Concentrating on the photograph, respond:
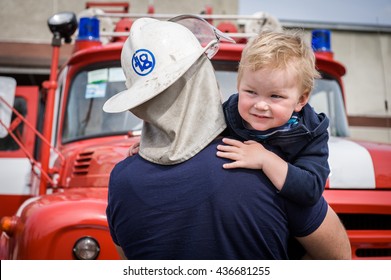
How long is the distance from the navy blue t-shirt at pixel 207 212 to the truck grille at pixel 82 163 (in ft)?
4.97

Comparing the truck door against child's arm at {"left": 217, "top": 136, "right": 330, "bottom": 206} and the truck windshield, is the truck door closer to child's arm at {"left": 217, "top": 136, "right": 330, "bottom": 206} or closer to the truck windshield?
the truck windshield

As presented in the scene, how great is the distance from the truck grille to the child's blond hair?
5.41 feet

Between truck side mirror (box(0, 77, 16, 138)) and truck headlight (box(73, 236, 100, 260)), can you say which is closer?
truck headlight (box(73, 236, 100, 260))

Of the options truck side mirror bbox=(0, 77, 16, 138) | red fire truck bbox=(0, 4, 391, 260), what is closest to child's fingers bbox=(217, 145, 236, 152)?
red fire truck bbox=(0, 4, 391, 260)

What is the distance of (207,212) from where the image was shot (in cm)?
153

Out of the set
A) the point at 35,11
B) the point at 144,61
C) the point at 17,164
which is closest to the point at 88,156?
the point at 17,164

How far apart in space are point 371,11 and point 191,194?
2.74 metres

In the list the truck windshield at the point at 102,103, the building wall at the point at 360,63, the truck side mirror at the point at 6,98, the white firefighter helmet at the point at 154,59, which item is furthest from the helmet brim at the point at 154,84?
the building wall at the point at 360,63

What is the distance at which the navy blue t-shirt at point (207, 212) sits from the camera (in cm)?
150

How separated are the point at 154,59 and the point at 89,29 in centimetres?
254

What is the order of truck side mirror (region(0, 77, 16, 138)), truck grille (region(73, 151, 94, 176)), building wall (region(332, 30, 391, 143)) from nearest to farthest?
truck grille (region(73, 151, 94, 176)) < truck side mirror (region(0, 77, 16, 138)) < building wall (region(332, 30, 391, 143))

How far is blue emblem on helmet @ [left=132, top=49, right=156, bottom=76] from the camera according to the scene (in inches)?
62.8
